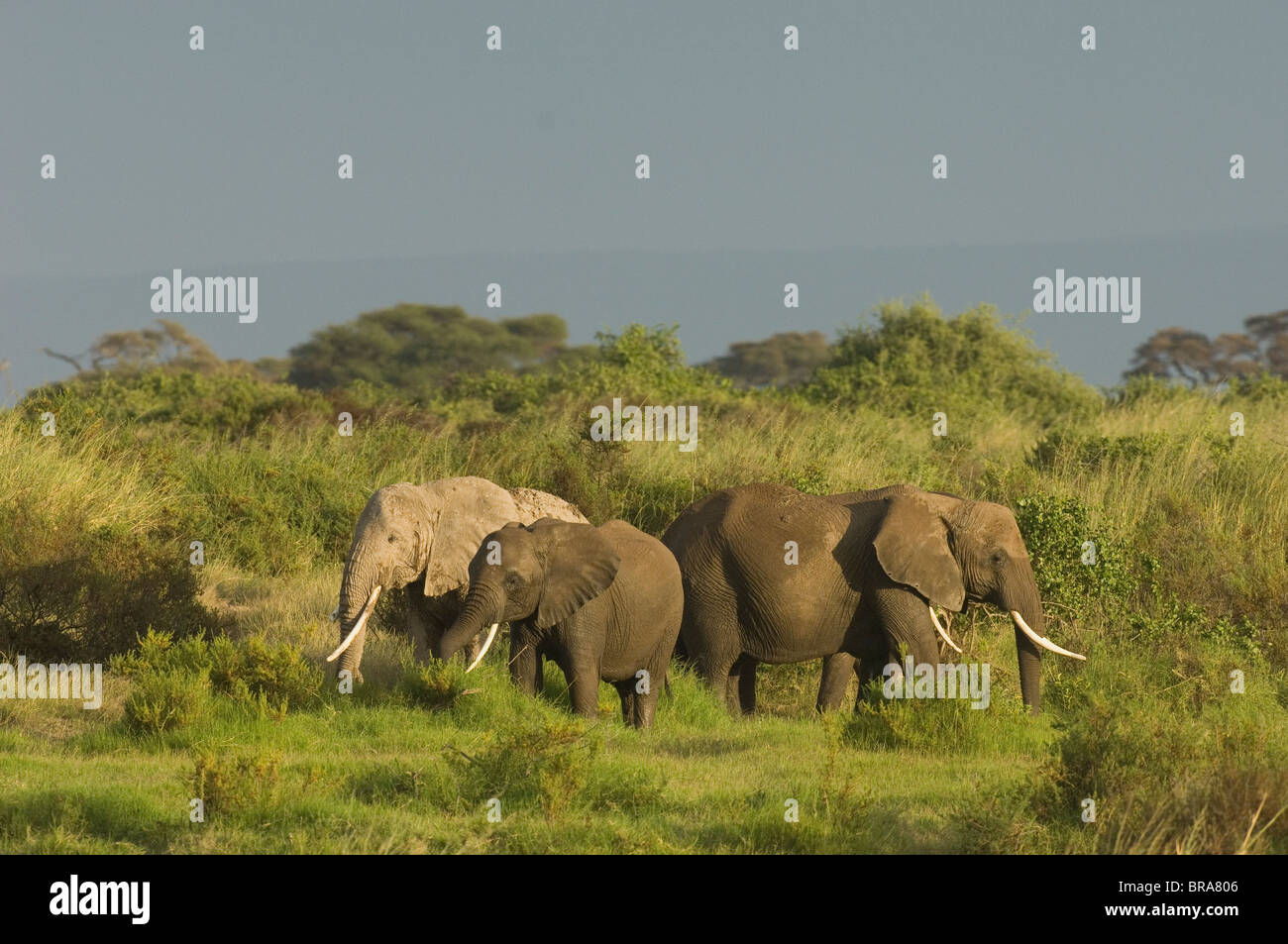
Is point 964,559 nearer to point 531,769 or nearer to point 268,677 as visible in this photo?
point 531,769

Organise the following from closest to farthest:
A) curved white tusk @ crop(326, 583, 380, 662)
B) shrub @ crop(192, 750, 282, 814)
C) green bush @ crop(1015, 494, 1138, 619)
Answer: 1. shrub @ crop(192, 750, 282, 814)
2. curved white tusk @ crop(326, 583, 380, 662)
3. green bush @ crop(1015, 494, 1138, 619)

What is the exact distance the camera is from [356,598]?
13.6m

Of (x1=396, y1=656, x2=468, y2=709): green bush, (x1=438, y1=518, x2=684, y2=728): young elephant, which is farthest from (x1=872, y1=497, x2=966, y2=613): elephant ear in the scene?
(x1=396, y1=656, x2=468, y2=709): green bush

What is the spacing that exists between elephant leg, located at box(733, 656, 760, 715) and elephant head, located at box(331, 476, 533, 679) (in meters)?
2.27

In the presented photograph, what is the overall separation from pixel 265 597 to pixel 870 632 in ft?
21.1

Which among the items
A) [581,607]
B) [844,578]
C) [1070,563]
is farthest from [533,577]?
[1070,563]

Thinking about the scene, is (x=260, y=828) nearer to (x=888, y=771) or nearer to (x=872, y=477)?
(x=888, y=771)

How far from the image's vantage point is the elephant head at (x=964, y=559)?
1361 centimetres

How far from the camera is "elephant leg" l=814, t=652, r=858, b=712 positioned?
1398cm

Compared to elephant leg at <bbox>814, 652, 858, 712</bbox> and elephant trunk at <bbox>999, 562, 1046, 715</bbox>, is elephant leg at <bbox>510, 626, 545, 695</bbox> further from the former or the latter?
elephant trunk at <bbox>999, 562, 1046, 715</bbox>
